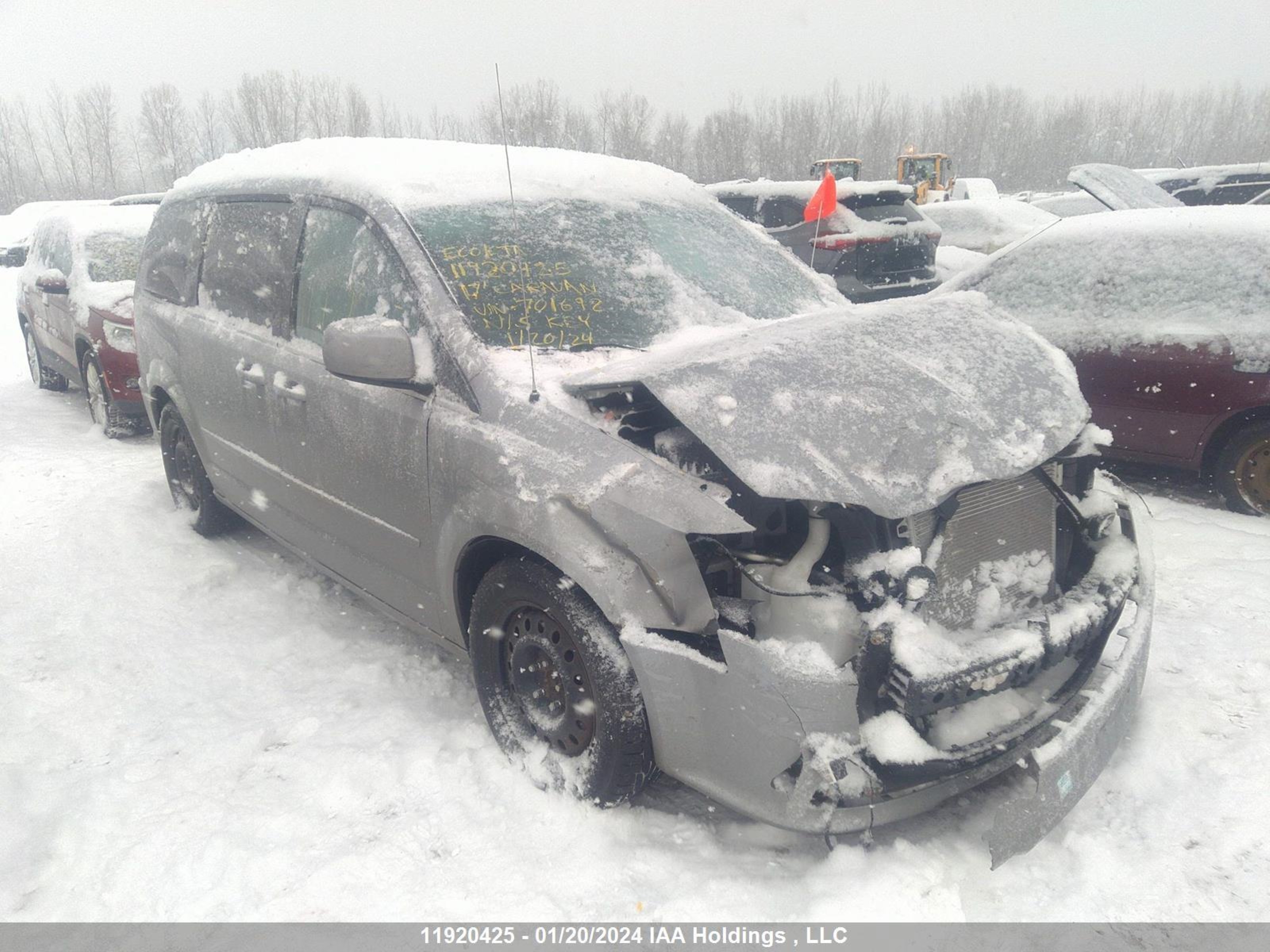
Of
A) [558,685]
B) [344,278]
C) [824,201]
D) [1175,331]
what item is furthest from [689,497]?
[1175,331]

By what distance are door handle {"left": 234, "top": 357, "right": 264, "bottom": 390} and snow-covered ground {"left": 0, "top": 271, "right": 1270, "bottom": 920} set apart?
41.4 inches

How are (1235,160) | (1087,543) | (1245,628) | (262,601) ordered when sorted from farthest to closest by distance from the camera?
(1235,160) → (262,601) → (1245,628) → (1087,543)

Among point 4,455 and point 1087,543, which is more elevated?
point 1087,543

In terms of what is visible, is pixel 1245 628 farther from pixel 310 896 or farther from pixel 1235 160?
pixel 1235 160

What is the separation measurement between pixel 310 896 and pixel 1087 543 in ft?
8.41

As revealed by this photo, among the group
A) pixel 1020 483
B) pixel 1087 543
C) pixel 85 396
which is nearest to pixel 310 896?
pixel 1020 483

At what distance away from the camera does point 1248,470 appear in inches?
182

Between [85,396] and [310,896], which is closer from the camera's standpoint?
[310,896]

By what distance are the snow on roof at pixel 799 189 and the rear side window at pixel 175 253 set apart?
5960 mm

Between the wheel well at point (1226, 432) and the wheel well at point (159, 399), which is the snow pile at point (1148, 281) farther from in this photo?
the wheel well at point (159, 399)

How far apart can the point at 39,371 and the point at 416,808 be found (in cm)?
854

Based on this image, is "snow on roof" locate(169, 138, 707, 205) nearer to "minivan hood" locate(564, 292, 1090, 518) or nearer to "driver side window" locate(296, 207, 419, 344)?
"driver side window" locate(296, 207, 419, 344)

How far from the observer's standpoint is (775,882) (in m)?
2.33
